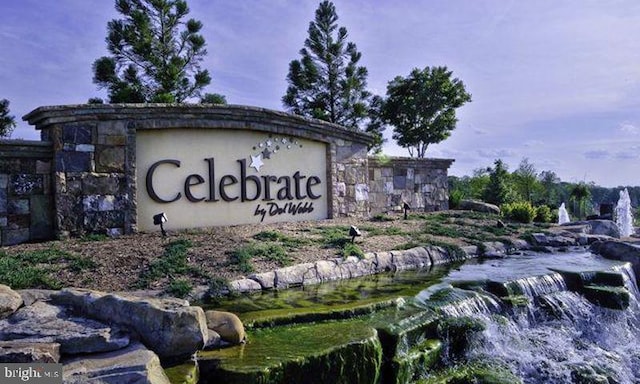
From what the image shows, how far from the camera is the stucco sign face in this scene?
789 cm

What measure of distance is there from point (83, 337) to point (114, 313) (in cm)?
38

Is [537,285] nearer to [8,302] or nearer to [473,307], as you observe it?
[473,307]

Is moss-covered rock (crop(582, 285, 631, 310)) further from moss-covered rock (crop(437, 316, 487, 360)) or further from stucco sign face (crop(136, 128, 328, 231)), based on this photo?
stucco sign face (crop(136, 128, 328, 231))

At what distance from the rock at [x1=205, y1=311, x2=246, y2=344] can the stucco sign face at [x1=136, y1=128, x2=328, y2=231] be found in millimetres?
4368

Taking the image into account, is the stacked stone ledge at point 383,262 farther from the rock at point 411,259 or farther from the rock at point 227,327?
the rock at point 227,327

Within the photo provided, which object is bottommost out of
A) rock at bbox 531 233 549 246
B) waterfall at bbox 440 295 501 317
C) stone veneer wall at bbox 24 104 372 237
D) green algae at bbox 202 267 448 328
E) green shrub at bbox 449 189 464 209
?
waterfall at bbox 440 295 501 317

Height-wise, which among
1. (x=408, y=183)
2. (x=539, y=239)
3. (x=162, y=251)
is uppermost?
(x=408, y=183)


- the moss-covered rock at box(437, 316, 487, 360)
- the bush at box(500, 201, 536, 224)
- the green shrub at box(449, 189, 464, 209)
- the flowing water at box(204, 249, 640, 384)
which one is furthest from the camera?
the green shrub at box(449, 189, 464, 209)

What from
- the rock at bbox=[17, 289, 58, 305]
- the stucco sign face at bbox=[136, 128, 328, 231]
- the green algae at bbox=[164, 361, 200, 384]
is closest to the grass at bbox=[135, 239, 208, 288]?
the rock at bbox=[17, 289, 58, 305]

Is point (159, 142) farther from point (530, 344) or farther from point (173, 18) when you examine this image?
point (173, 18)

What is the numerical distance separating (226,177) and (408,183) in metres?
6.12

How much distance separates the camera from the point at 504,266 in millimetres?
7664

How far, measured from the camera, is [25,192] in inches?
272

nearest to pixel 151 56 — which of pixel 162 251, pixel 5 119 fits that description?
pixel 5 119
